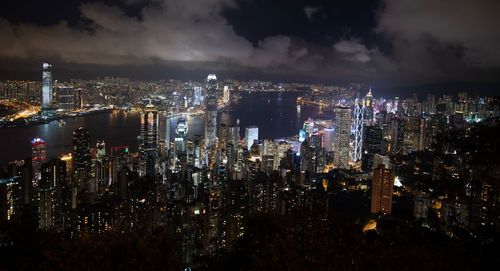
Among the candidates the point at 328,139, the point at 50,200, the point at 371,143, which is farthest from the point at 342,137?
the point at 50,200

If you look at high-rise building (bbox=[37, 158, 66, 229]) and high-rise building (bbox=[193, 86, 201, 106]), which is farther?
high-rise building (bbox=[193, 86, 201, 106])

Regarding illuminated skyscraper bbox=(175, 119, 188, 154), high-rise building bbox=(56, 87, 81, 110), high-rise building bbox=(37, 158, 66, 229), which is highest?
high-rise building bbox=(56, 87, 81, 110)

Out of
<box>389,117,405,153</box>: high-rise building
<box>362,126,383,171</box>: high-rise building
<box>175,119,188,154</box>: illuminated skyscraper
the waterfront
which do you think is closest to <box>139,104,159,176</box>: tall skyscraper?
the waterfront

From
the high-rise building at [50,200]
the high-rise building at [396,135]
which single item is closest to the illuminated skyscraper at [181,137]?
the high-rise building at [50,200]

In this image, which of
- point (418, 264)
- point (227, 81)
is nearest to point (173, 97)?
point (227, 81)

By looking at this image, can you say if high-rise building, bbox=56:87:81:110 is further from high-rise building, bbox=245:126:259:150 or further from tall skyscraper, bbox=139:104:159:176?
high-rise building, bbox=245:126:259:150

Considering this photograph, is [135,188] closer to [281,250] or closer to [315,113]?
[281,250]

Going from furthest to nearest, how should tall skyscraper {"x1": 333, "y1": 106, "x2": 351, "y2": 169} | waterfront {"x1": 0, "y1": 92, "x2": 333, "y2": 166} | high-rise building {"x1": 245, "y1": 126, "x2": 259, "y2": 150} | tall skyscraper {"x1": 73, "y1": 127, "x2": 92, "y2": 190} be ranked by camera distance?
high-rise building {"x1": 245, "y1": 126, "x2": 259, "y2": 150} → tall skyscraper {"x1": 333, "y1": 106, "x2": 351, "y2": 169} → waterfront {"x1": 0, "y1": 92, "x2": 333, "y2": 166} → tall skyscraper {"x1": 73, "y1": 127, "x2": 92, "y2": 190}
